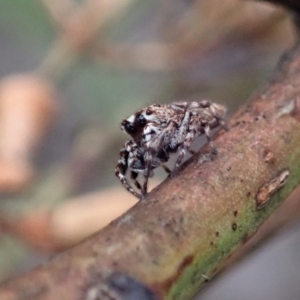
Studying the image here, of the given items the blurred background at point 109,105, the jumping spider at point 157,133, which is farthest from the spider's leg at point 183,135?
the blurred background at point 109,105

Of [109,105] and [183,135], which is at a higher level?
[109,105]

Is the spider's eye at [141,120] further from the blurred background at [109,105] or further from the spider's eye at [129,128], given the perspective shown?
the blurred background at [109,105]

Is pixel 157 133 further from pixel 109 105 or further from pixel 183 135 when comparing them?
pixel 109 105

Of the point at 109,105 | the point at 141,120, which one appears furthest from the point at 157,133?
the point at 109,105

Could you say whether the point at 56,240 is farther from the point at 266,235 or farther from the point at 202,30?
the point at 202,30

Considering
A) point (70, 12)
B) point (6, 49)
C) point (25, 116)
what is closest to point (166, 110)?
point (25, 116)

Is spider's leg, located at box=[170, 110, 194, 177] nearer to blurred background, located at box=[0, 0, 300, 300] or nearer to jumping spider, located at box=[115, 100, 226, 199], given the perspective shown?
jumping spider, located at box=[115, 100, 226, 199]
